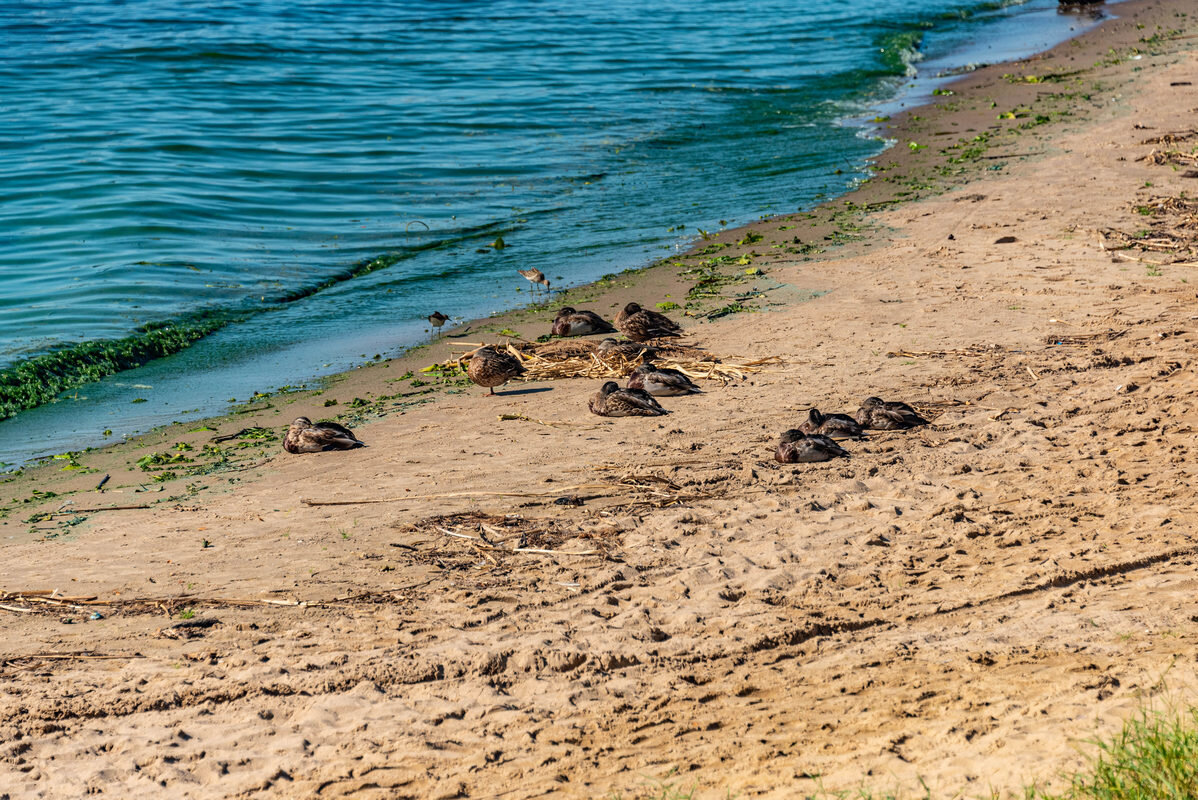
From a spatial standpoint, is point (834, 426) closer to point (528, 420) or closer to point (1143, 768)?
point (528, 420)

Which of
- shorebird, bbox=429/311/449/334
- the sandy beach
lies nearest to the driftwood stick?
the sandy beach

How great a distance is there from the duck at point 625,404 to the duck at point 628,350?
102 cm

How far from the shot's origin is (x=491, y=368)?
8477mm

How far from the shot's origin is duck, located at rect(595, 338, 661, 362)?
8867 mm

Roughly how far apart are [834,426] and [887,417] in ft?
1.38

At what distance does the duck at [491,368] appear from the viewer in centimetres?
847

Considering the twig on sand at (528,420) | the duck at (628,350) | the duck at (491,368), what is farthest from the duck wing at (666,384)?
the duck at (491,368)

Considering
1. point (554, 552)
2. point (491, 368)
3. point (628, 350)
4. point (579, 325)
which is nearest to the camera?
point (554, 552)

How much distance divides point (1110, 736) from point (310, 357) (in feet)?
27.8

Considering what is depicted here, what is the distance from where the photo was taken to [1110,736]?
3.67 metres

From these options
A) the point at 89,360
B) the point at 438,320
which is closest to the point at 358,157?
the point at 89,360

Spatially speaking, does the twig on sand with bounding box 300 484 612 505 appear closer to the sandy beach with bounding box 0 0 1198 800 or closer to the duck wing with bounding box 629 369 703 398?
the sandy beach with bounding box 0 0 1198 800

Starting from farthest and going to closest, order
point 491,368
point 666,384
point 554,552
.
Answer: point 491,368 → point 666,384 → point 554,552

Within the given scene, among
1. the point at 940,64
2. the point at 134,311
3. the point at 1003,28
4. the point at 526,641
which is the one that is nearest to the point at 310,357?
the point at 134,311
